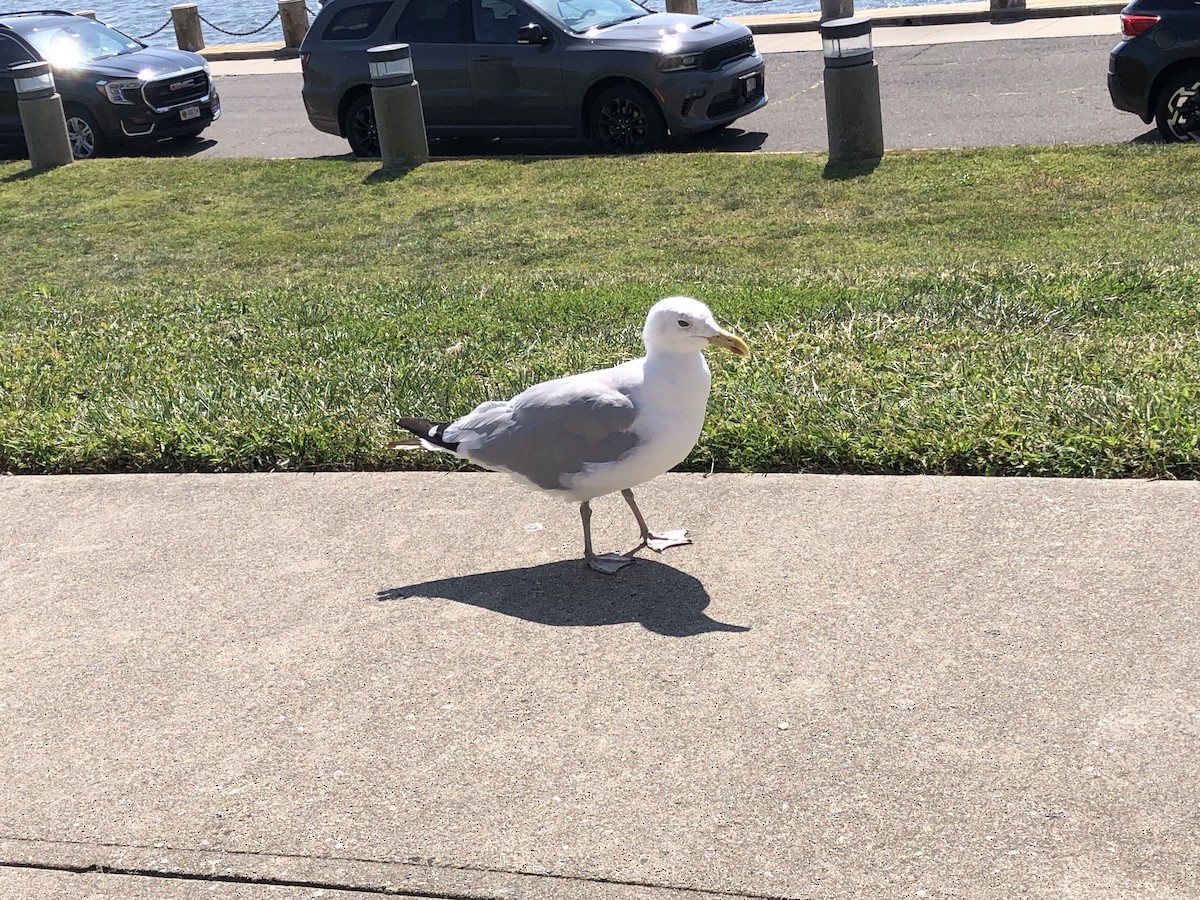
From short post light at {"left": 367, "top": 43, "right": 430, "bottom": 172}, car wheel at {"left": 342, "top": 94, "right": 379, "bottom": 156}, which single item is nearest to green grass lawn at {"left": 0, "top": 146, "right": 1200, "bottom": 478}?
short post light at {"left": 367, "top": 43, "right": 430, "bottom": 172}

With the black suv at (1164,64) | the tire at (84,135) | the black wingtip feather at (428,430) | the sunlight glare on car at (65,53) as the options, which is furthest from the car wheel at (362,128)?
the black wingtip feather at (428,430)

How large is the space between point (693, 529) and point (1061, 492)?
1.28m

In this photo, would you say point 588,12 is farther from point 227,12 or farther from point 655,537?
point 227,12

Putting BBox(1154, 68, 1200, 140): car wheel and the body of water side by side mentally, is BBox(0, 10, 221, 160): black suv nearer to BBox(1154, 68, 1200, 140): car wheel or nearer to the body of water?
the body of water

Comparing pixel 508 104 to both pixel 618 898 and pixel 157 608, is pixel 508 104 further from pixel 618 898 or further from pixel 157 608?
pixel 618 898

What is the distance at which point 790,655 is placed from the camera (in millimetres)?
4215

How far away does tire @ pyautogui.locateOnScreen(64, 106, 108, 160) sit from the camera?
1642 centimetres

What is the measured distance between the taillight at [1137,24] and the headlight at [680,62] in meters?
3.72

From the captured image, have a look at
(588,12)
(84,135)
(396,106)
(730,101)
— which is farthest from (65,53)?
(730,101)

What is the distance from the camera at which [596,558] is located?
4934 mm

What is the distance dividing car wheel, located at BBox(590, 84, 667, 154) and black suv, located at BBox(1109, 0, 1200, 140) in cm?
402

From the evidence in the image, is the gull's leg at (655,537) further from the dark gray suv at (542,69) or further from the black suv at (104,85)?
the black suv at (104,85)

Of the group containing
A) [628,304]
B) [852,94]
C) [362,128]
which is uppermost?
[852,94]

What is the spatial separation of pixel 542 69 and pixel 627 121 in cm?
101
